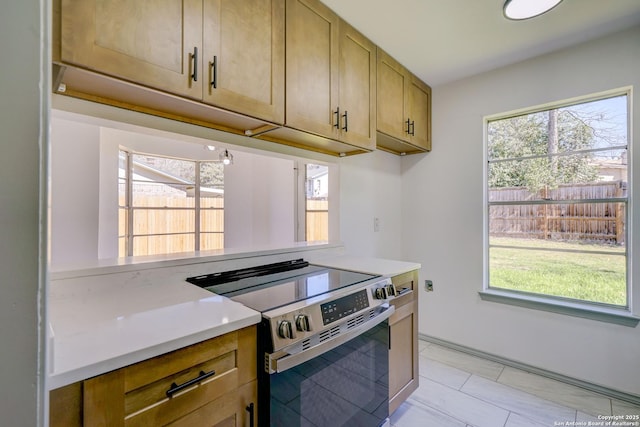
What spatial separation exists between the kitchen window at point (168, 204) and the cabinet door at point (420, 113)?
3.01 meters

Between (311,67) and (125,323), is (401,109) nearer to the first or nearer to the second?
(311,67)

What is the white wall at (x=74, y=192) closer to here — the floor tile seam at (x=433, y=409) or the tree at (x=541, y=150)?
the floor tile seam at (x=433, y=409)

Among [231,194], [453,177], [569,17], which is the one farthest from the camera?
[231,194]

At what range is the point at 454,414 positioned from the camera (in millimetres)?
1809

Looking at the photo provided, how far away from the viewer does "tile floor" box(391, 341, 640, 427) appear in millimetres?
1754

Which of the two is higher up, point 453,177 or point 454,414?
point 453,177

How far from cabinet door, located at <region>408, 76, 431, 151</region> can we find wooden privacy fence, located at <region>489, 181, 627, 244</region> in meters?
0.74

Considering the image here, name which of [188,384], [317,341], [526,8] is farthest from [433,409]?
[526,8]

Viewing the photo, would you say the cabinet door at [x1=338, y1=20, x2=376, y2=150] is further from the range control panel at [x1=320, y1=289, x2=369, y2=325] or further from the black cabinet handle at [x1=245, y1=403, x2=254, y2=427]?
the black cabinet handle at [x1=245, y1=403, x2=254, y2=427]

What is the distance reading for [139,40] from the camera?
102 centimetres

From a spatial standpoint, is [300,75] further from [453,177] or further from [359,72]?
[453,177]

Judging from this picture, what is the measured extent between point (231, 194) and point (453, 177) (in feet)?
10.0

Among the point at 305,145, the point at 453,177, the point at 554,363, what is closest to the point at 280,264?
the point at 305,145

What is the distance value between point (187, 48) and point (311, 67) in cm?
67
